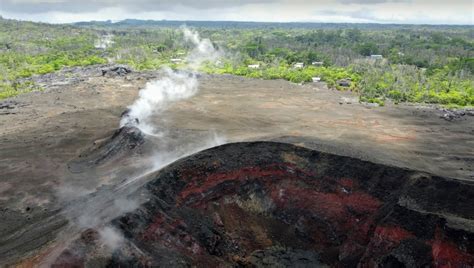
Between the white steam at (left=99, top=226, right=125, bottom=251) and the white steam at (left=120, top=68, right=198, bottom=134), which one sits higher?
the white steam at (left=99, top=226, right=125, bottom=251)

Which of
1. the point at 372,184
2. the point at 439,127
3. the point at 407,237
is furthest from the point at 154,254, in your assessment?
the point at 439,127

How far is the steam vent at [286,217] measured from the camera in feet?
73.7

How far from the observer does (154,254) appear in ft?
74.2

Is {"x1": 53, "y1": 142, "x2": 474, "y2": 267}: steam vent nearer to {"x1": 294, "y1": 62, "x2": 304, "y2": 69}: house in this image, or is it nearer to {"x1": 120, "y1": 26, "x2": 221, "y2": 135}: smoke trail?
{"x1": 120, "y1": 26, "x2": 221, "y2": 135}: smoke trail

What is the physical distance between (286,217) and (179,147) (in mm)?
16889

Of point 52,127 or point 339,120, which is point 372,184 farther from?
point 52,127

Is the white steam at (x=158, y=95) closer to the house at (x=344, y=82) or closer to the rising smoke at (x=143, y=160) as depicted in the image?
the rising smoke at (x=143, y=160)

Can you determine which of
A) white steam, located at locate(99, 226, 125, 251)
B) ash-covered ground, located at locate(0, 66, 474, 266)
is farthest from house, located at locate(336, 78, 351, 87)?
white steam, located at locate(99, 226, 125, 251)

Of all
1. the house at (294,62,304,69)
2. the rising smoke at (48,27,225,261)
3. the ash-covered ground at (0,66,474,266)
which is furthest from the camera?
the house at (294,62,304,69)

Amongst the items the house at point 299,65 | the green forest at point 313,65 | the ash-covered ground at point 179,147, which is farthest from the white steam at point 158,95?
the house at point 299,65

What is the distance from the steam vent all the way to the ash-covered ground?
0.16m

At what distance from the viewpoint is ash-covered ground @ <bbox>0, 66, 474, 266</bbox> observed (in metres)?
24.7

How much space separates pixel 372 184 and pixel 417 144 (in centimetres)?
2268

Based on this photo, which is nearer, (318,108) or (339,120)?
(339,120)
